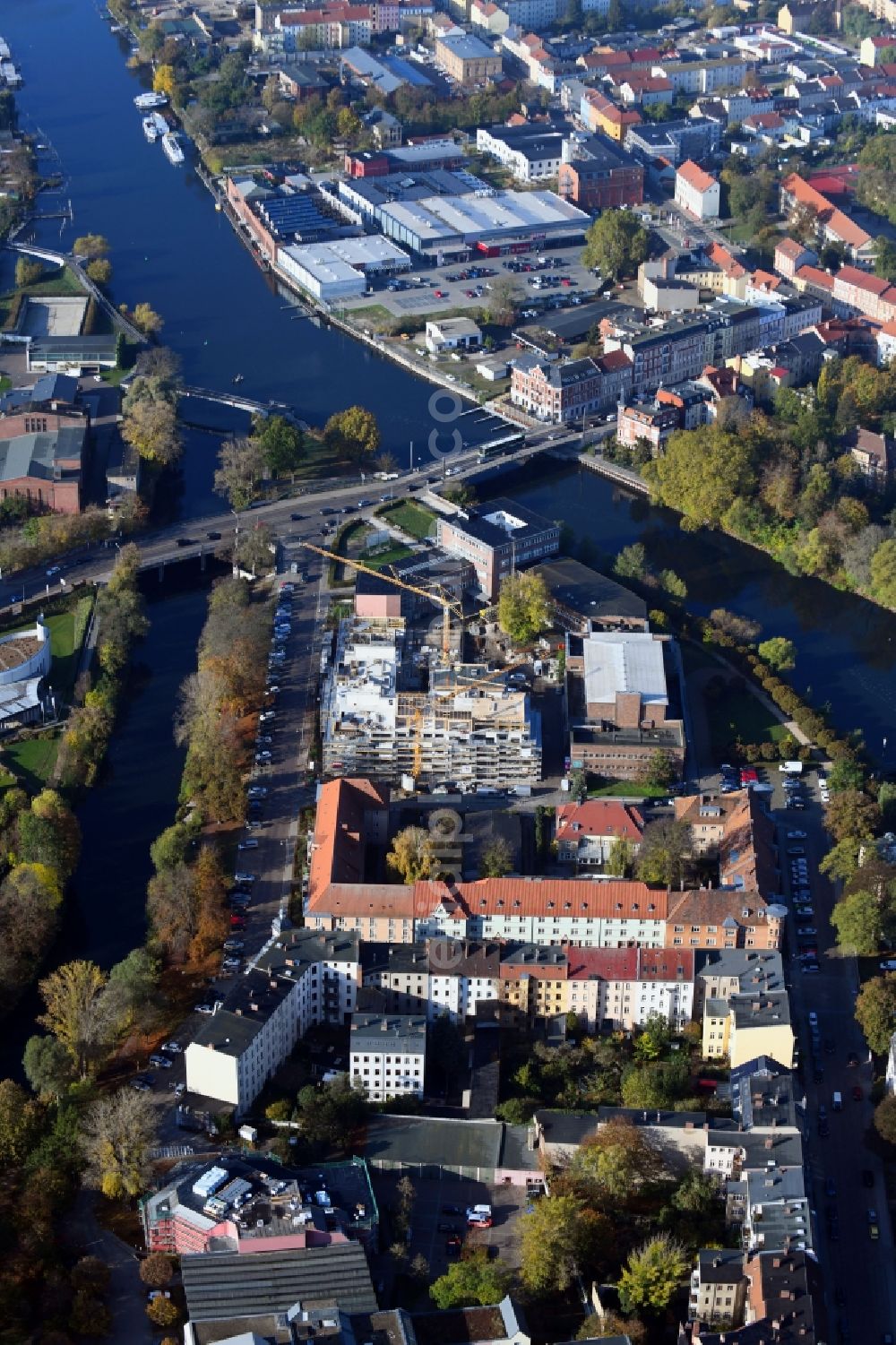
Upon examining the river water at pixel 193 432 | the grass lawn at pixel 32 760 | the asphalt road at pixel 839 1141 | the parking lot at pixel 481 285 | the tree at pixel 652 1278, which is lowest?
the river water at pixel 193 432

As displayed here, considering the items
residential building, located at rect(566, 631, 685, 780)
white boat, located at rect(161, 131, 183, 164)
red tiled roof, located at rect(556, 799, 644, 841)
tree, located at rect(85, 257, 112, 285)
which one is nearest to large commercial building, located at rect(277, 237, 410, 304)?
tree, located at rect(85, 257, 112, 285)

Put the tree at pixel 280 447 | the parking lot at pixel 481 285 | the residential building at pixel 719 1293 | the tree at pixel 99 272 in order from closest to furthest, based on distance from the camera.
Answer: the residential building at pixel 719 1293
the tree at pixel 280 447
the parking lot at pixel 481 285
the tree at pixel 99 272

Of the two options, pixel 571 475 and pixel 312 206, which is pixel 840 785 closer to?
pixel 571 475

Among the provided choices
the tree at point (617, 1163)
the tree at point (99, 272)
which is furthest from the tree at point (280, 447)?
the tree at point (617, 1163)

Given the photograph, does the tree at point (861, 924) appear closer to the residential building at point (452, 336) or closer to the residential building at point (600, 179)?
the residential building at point (452, 336)

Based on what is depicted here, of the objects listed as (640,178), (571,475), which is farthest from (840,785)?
(640,178)

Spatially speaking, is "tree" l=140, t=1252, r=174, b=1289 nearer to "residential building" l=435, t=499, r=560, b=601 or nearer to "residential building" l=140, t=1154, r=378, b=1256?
"residential building" l=140, t=1154, r=378, b=1256
